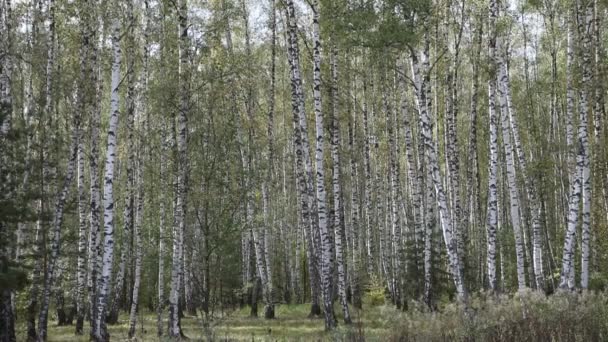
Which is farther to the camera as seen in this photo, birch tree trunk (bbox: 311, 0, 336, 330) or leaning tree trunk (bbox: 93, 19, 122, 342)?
birch tree trunk (bbox: 311, 0, 336, 330)

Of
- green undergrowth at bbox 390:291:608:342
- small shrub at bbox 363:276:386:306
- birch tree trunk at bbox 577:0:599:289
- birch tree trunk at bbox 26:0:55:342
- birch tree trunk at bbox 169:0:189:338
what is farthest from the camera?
small shrub at bbox 363:276:386:306

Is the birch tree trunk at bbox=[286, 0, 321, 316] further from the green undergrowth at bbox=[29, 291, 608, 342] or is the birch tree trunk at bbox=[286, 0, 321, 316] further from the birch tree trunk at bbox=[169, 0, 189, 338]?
the green undergrowth at bbox=[29, 291, 608, 342]

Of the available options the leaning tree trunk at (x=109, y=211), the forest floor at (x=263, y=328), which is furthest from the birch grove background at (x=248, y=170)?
the forest floor at (x=263, y=328)

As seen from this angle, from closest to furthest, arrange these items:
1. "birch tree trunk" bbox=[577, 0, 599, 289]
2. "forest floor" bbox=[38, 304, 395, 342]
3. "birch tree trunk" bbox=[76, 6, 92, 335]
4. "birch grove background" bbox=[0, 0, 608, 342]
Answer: "birch grove background" bbox=[0, 0, 608, 342] < "birch tree trunk" bbox=[577, 0, 599, 289] < "forest floor" bbox=[38, 304, 395, 342] < "birch tree trunk" bbox=[76, 6, 92, 335]

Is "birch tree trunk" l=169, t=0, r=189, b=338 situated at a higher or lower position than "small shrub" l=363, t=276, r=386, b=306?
higher

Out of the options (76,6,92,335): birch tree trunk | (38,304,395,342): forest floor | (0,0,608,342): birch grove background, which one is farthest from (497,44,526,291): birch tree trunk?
(76,6,92,335): birch tree trunk

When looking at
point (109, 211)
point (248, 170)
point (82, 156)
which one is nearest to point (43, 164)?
point (82, 156)

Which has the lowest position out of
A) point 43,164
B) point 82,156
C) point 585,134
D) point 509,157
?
point 509,157

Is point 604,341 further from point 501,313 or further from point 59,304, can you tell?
point 59,304

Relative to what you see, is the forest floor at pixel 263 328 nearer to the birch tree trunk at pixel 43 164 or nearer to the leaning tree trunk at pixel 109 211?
the birch tree trunk at pixel 43 164

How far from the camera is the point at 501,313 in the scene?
10031 mm

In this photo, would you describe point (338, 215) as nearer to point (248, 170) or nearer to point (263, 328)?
point (248, 170)

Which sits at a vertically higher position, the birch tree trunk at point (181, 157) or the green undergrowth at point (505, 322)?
the birch tree trunk at point (181, 157)

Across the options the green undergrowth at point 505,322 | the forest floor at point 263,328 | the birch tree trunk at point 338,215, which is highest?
the birch tree trunk at point 338,215
